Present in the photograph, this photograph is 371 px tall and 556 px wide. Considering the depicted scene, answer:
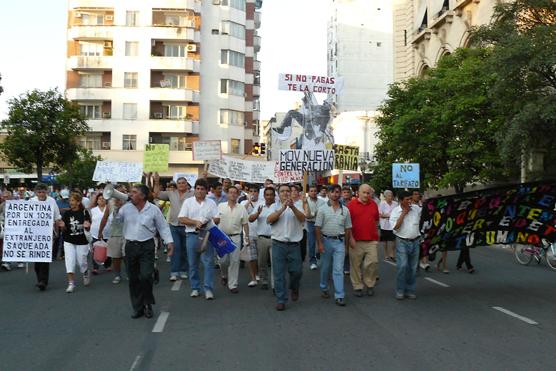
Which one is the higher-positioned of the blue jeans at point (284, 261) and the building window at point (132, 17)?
the building window at point (132, 17)

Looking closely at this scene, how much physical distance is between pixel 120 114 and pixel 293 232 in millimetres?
47990

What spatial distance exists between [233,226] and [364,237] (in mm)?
2293

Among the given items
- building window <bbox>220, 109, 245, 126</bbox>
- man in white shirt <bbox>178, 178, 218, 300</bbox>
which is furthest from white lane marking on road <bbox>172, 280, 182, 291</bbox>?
building window <bbox>220, 109, 245, 126</bbox>

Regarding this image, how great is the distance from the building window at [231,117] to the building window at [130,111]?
7997 millimetres

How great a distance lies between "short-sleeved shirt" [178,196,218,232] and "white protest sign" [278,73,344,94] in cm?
903

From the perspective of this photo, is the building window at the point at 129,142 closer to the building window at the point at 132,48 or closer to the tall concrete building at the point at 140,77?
the tall concrete building at the point at 140,77

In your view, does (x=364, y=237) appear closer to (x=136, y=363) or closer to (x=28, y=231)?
(x=136, y=363)

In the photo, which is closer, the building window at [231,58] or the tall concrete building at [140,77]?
the tall concrete building at [140,77]

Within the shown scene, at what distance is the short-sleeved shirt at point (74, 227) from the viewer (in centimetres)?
1086

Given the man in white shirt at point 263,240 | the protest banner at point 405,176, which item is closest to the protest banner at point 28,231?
the man in white shirt at point 263,240

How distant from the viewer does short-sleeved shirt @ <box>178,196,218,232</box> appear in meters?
9.91

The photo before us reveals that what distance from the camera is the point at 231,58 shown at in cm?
5778

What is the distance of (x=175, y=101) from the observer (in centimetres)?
5519

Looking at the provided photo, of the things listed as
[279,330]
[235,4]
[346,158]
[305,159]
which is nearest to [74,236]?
[279,330]
